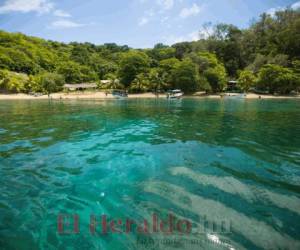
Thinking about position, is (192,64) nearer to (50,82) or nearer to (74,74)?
(50,82)

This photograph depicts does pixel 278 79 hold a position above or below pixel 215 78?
below

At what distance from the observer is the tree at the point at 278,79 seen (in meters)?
59.5

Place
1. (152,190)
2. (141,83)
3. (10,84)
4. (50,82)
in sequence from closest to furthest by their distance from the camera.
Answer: (152,190) < (10,84) < (141,83) < (50,82)

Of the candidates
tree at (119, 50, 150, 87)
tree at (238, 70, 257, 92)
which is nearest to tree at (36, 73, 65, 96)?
tree at (119, 50, 150, 87)

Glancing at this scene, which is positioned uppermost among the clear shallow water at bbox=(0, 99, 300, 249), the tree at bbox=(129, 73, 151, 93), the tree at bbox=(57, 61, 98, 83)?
the tree at bbox=(57, 61, 98, 83)

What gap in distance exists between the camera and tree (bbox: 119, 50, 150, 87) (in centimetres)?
7606

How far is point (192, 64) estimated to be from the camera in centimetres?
6769

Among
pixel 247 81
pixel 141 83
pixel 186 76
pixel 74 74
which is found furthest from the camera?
pixel 74 74

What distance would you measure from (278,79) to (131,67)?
140 feet

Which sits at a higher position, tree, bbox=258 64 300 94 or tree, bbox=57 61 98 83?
tree, bbox=57 61 98 83

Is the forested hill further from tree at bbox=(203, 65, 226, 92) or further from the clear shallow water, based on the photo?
the clear shallow water

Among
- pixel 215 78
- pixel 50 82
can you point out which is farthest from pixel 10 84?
pixel 215 78

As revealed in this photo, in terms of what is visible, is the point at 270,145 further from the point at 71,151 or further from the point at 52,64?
the point at 52,64

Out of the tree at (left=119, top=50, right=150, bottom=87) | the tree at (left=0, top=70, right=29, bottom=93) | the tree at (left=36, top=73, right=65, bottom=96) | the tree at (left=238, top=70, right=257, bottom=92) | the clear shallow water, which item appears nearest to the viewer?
the clear shallow water
